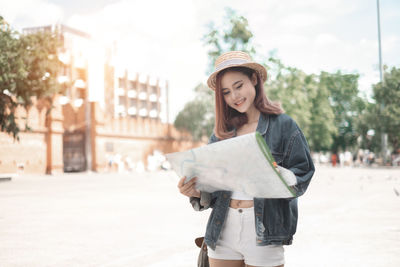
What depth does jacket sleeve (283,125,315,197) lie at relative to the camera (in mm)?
2123

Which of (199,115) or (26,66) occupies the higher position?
(199,115)

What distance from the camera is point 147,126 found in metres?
49.6

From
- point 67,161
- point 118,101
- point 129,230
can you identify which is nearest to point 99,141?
point 67,161

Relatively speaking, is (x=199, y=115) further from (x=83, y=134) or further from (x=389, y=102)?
(x=389, y=102)

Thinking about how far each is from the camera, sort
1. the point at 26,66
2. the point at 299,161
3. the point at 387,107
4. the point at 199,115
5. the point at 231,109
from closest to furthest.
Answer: the point at 299,161
the point at 231,109
the point at 26,66
the point at 387,107
the point at 199,115

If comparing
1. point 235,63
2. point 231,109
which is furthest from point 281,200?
point 235,63

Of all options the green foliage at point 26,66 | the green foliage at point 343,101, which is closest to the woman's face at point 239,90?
the green foliage at point 26,66

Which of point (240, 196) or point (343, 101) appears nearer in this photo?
point (240, 196)

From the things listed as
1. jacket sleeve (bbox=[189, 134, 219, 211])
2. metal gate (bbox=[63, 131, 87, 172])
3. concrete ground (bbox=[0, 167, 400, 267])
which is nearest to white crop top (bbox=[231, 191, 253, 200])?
jacket sleeve (bbox=[189, 134, 219, 211])

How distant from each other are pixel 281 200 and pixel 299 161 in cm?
20

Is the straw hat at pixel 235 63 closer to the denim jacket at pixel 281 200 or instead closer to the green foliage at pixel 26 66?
the denim jacket at pixel 281 200

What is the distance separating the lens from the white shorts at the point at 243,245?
7.29 feet

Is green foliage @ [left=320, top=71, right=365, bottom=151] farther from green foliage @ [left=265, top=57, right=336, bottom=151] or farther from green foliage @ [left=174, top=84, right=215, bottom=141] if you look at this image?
green foliage @ [left=174, top=84, right=215, bottom=141]

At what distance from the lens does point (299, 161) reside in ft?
7.09
